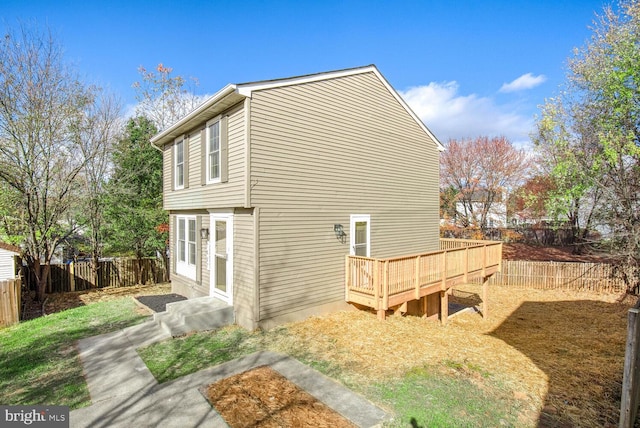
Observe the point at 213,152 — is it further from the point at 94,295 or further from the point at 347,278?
the point at 94,295

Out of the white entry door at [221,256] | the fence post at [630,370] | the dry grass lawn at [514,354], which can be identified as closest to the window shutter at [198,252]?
the white entry door at [221,256]

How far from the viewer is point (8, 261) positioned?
11.4 metres

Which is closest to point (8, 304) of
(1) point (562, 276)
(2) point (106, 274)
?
(2) point (106, 274)

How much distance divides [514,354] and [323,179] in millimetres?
5830

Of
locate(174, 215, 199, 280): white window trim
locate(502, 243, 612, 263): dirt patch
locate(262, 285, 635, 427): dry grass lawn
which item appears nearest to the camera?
locate(262, 285, 635, 427): dry grass lawn

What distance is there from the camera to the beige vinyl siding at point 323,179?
24.2 ft

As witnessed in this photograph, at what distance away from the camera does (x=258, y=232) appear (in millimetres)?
7125

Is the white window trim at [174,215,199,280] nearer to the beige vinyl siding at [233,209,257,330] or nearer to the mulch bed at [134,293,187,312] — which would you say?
the mulch bed at [134,293,187,312]

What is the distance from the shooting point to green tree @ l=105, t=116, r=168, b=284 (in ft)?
47.3

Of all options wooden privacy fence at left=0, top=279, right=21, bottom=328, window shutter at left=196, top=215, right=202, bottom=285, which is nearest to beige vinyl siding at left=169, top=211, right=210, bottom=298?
window shutter at left=196, top=215, right=202, bottom=285

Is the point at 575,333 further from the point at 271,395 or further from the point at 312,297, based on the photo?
the point at 271,395

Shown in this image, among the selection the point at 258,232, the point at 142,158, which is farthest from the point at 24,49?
the point at 258,232

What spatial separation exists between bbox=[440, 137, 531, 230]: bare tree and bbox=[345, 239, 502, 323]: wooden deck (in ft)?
46.9

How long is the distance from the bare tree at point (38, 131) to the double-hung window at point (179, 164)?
4545 millimetres
